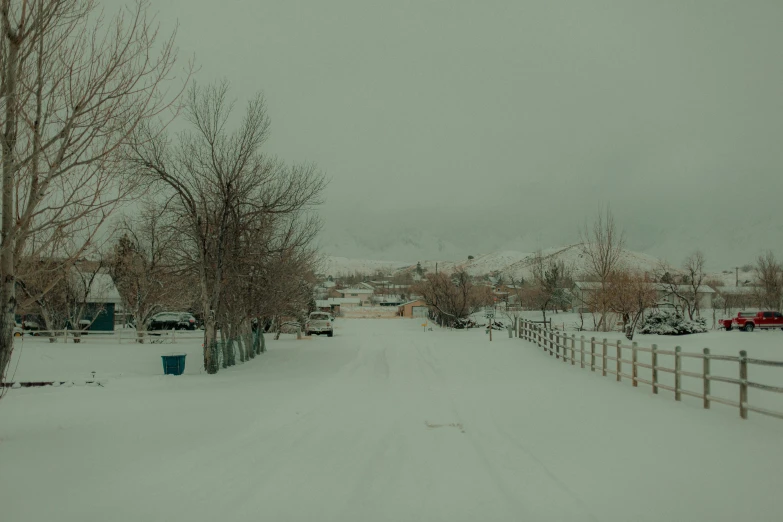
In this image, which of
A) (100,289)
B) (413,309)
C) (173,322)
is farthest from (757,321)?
(413,309)

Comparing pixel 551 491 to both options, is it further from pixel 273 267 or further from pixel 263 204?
pixel 273 267

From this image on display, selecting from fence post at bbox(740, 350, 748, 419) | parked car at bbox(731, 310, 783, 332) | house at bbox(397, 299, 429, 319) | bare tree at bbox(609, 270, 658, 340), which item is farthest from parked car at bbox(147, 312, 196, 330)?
parked car at bbox(731, 310, 783, 332)

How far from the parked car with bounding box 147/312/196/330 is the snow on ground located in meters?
33.5

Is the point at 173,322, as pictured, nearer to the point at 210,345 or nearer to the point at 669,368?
the point at 210,345

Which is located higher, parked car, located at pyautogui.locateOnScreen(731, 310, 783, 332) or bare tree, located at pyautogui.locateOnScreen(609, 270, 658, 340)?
bare tree, located at pyautogui.locateOnScreen(609, 270, 658, 340)

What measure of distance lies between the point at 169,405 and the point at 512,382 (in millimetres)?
8615

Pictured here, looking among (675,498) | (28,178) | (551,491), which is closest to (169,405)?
(28,178)

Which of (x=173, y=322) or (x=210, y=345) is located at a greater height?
(x=210, y=345)

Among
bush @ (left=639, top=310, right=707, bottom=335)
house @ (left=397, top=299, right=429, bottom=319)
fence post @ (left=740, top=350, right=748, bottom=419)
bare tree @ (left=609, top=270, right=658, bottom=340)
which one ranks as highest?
bare tree @ (left=609, top=270, right=658, bottom=340)

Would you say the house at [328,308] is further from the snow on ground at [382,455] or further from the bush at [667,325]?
the snow on ground at [382,455]

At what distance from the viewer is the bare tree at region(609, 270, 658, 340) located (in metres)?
34.8

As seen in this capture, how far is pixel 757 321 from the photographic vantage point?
42.9m

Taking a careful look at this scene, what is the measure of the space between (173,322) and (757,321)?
46954 millimetres

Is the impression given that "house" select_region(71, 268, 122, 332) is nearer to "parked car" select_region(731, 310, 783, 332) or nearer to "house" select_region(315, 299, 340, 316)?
"house" select_region(315, 299, 340, 316)
